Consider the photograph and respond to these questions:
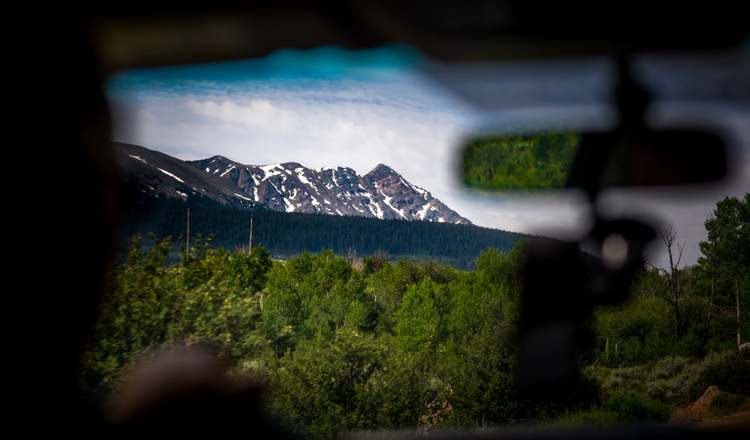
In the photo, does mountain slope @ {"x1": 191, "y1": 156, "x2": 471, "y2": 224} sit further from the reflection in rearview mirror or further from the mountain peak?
the reflection in rearview mirror

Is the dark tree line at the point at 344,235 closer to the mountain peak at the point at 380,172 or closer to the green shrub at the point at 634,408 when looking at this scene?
the mountain peak at the point at 380,172

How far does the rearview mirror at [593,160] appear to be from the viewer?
2748mm

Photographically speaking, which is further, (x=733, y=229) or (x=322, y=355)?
(x=733, y=229)

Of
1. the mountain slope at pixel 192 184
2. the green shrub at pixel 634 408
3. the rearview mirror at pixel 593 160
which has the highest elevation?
the mountain slope at pixel 192 184

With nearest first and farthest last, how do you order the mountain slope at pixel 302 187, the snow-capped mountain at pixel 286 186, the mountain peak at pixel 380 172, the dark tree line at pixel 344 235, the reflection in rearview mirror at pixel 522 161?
1. the reflection in rearview mirror at pixel 522 161
2. the mountain peak at pixel 380 172
3. the snow-capped mountain at pixel 286 186
4. the dark tree line at pixel 344 235
5. the mountain slope at pixel 302 187

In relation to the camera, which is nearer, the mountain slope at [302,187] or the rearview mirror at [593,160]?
the rearview mirror at [593,160]

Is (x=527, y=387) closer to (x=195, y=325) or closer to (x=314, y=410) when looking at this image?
(x=195, y=325)

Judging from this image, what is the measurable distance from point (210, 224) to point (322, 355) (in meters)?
27.0

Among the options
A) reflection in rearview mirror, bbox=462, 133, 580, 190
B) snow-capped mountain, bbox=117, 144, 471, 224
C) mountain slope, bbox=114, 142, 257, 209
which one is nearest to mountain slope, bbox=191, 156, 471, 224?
snow-capped mountain, bbox=117, 144, 471, 224

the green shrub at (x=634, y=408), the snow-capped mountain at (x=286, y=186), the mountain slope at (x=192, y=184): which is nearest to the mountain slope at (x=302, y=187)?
the snow-capped mountain at (x=286, y=186)

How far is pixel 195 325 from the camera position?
72.2ft

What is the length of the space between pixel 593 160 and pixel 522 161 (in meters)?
0.29

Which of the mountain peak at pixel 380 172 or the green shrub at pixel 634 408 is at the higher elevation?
the mountain peak at pixel 380 172

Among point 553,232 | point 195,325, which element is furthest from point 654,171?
point 195,325
